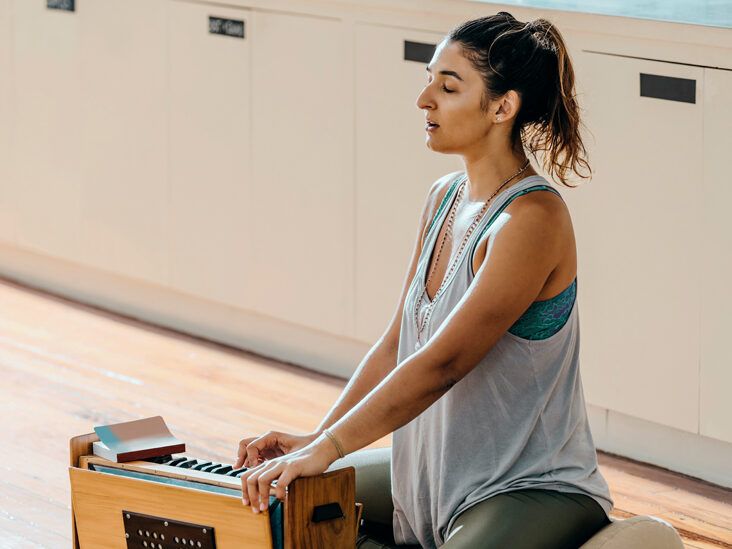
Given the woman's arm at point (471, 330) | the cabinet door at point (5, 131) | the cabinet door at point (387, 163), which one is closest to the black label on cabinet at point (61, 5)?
the cabinet door at point (5, 131)

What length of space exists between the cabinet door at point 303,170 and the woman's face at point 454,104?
184 cm

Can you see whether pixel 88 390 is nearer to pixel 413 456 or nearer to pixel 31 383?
pixel 31 383

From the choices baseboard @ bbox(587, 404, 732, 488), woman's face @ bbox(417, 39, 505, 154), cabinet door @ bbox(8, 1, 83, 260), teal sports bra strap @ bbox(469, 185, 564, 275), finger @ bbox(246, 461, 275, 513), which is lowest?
baseboard @ bbox(587, 404, 732, 488)

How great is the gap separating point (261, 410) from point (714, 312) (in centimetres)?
126

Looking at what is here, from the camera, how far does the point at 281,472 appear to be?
1839 mm

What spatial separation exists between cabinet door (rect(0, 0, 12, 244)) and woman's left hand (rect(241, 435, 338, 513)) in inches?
137

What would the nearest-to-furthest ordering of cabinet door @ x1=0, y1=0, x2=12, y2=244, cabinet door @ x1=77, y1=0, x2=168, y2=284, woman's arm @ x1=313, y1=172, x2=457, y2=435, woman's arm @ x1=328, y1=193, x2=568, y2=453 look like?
woman's arm @ x1=328, y1=193, x2=568, y2=453 → woman's arm @ x1=313, y1=172, x2=457, y2=435 → cabinet door @ x1=77, y1=0, x2=168, y2=284 → cabinet door @ x1=0, y1=0, x2=12, y2=244

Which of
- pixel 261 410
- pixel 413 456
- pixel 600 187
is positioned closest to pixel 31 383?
pixel 261 410

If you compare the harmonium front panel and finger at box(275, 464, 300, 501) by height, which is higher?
finger at box(275, 464, 300, 501)

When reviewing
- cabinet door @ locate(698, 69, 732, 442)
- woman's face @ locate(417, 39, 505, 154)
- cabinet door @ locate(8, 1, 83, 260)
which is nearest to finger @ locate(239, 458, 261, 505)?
woman's face @ locate(417, 39, 505, 154)

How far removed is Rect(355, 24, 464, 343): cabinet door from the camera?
12.3 ft

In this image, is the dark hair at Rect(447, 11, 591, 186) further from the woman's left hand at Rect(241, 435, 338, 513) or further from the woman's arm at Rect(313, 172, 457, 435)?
the woman's left hand at Rect(241, 435, 338, 513)

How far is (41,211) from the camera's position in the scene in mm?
5023

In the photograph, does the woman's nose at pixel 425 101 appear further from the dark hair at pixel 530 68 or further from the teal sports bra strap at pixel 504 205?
the teal sports bra strap at pixel 504 205
